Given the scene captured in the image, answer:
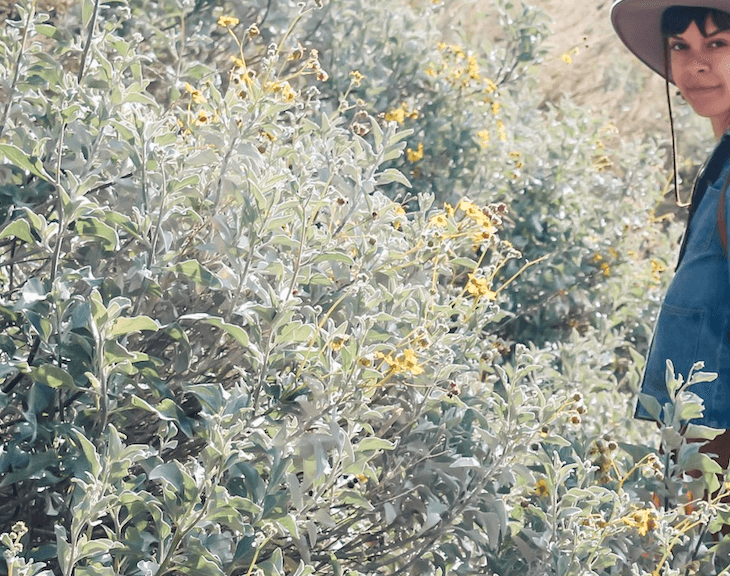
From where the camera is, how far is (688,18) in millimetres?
2494

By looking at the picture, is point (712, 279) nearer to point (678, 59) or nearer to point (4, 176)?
point (678, 59)

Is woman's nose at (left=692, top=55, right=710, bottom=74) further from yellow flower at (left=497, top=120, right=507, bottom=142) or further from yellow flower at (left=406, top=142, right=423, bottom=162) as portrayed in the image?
yellow flower at (left=497, top=120, right=507, bottom=142)

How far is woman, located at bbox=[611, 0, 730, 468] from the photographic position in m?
2.22

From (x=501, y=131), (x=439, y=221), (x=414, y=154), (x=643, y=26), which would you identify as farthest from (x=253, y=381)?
(x=501, y=131)

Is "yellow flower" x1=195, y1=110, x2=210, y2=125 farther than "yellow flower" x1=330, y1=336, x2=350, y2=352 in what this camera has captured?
Yes

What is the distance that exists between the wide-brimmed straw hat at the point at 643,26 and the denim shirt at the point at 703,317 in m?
0.44

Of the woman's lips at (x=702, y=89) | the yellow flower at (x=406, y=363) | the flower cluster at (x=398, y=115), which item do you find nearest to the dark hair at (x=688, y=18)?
the woman's lips at (x=702, y=89)

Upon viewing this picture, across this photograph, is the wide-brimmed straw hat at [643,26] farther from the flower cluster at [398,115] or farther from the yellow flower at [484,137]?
the yellow flower at [484,137]

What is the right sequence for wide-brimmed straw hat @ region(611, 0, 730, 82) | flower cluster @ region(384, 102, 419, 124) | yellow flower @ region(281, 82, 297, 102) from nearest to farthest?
yellow flower @ region(281, 82, 297, 102), wide-brimmed straw hat @ region(611, 0, 730, 82), flower cluster @ region(384, 102, 419, 124)

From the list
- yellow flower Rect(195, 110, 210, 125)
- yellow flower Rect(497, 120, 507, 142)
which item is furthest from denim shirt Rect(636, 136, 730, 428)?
yellow flower Rect(497, 120, 507, 142)

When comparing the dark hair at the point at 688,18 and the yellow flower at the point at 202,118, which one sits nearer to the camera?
the yellow flower at the point at 202,118

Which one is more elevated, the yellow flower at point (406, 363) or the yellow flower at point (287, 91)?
the yellow flower at point (287, 91)

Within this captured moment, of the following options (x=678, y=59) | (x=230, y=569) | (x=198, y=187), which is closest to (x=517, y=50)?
(x=678, y=59)

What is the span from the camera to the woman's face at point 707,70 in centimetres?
244
